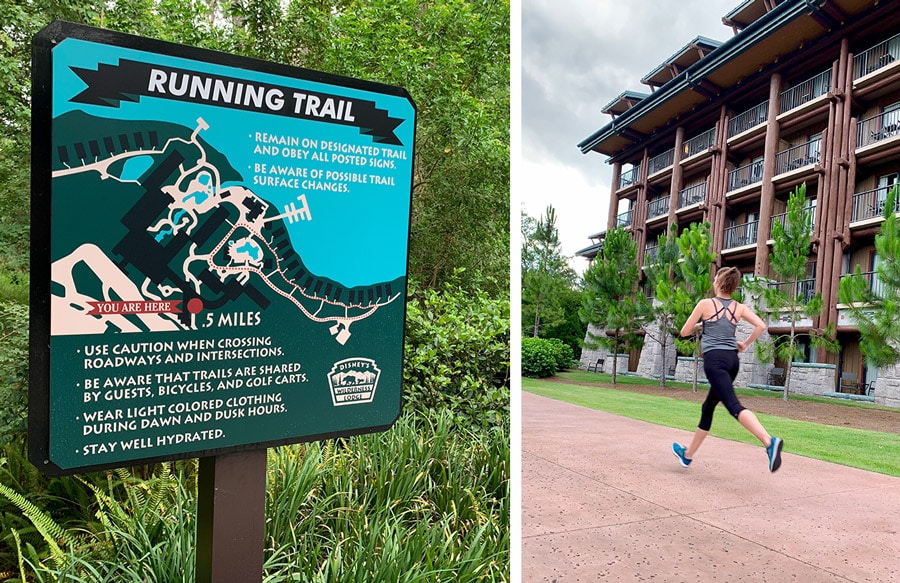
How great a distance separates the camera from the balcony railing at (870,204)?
2.62 meters

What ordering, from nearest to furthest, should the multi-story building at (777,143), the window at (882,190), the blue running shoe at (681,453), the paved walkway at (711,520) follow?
the paved walkway at (711,520), the window at (882,190), the multi-story building at (777,143), the blue running shoe at (681,453)

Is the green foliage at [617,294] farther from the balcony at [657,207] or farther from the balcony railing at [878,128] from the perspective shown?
the balcony railing at [878,128]

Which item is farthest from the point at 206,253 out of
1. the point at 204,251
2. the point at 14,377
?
the point at 14,377

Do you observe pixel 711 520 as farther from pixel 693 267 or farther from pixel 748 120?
pixel 748 120

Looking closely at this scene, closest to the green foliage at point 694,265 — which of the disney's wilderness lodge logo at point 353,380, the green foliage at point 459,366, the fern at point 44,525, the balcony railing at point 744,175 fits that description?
the balcony railing at point 744,175

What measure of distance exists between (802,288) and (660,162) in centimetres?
129

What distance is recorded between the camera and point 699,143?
3.79m

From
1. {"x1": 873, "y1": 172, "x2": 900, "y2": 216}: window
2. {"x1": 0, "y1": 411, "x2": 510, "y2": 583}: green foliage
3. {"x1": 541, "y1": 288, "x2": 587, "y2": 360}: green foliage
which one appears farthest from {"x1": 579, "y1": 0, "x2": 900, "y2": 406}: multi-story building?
{"x1": 0, "y1": 411, "x2": 510, "y2": 583}: green foliage

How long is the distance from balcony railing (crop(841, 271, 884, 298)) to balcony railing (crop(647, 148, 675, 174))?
1475mm

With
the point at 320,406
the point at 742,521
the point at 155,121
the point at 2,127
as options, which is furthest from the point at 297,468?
the point at 2,127

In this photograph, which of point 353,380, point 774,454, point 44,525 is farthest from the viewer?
point 774,454

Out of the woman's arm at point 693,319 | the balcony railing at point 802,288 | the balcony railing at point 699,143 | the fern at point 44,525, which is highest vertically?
the balcony railing at point 699,143

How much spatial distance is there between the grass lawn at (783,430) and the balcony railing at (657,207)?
110cm

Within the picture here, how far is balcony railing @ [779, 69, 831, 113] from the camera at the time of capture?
10.3 ft
